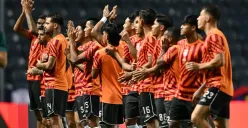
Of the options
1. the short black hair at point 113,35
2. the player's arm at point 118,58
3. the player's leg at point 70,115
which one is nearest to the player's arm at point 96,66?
the short black hair at point 113,35

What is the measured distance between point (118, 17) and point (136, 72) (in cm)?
1077

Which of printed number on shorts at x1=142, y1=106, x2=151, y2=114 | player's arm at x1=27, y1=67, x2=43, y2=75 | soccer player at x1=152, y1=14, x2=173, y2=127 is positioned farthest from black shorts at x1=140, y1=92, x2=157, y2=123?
player's arm at x1=27, y1=67, x2=43, y2=75

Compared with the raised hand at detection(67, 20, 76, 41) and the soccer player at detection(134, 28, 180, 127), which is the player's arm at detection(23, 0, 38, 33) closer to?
the raised hand at detection(67, 20, 76, 41)

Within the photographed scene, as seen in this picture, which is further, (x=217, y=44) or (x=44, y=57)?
(x=44, y=57)

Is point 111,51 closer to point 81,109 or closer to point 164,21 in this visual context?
point 164,21

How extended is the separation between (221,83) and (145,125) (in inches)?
88.6

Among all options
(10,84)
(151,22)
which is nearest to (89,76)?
(151,22)

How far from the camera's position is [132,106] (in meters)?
11.1

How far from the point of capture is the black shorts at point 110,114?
10.6 metres

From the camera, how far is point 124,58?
10836mm

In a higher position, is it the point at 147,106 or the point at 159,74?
the point at 159,74

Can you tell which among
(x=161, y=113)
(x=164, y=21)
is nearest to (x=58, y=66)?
(x=164, y=21)

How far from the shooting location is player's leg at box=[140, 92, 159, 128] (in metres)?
10.6

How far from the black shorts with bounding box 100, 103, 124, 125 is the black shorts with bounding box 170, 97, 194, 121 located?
1.17 metres
